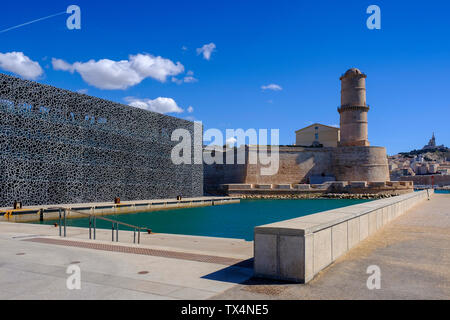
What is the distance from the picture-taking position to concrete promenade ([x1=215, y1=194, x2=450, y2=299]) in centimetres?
452

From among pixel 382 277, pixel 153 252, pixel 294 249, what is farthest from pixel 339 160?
pixel 294 249

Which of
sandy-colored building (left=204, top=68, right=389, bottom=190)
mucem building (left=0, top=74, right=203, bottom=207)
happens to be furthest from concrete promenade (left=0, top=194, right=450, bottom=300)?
sandy-colored building (left=204, top=68, right=389, bottom=190)

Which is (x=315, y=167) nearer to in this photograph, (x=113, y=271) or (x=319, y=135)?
(x=319, y=135)

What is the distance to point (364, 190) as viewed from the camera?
49.3m

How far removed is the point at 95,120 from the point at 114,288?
25598 millimetres

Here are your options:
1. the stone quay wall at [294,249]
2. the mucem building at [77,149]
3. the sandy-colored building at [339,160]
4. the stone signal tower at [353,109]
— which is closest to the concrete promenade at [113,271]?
the stone quay wall at [294,249]

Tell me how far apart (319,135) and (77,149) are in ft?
163

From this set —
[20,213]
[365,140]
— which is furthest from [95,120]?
[365,140]

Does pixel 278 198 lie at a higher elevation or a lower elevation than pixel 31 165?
lower

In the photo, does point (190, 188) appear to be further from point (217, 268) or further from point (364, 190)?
point (217, 268)

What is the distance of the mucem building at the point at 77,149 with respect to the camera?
869 inches

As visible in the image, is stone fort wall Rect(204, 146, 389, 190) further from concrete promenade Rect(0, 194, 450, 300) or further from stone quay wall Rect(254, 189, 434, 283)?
stone quay wall Rect(254, 189, 434, 283)

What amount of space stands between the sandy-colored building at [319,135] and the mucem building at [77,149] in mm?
36481

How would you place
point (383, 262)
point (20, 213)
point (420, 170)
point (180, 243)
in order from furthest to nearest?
1. point (420, 170)
2. point (20, 213)
3. point (180, 243)
4. point (383, 262)
